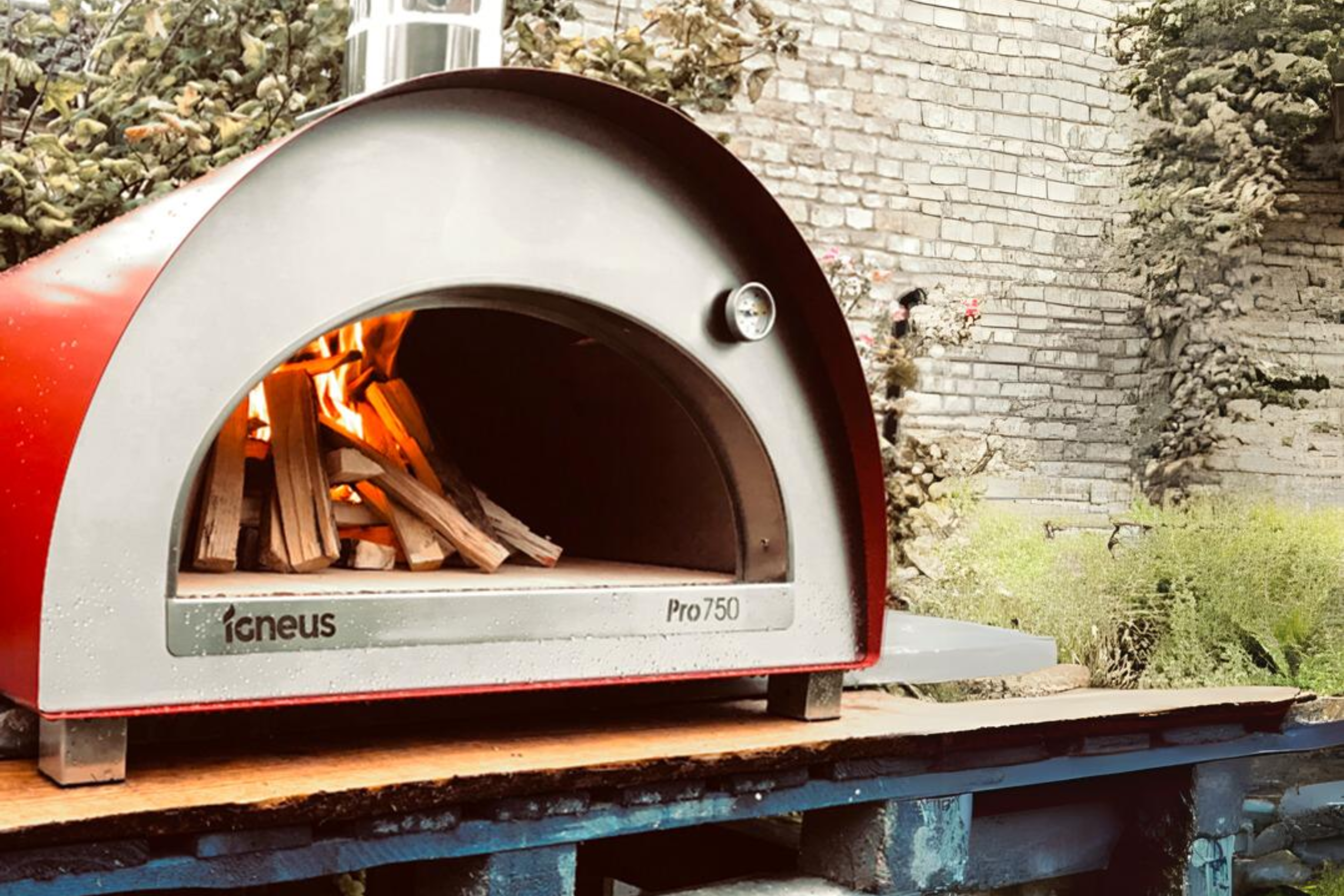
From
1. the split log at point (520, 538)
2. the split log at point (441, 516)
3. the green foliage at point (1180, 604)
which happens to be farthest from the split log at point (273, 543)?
the green foliage at point (1180, 604)

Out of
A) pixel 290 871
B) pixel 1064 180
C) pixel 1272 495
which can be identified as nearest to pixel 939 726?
pixel 290 871

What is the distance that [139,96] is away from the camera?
4.09 m

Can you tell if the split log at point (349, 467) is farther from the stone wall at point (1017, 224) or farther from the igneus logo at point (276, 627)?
the stone wall at point (1017, 224)

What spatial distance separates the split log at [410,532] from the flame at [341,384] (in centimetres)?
17

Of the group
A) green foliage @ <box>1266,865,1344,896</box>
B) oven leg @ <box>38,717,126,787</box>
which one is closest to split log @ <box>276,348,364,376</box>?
oven leg @ <box>38,717,126,787</box>

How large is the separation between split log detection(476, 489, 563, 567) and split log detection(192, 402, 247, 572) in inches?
20.1

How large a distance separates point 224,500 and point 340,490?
16.6 inches

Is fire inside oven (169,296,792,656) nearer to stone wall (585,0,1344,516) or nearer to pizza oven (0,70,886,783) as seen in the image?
pizza oven (0,70,886,783)

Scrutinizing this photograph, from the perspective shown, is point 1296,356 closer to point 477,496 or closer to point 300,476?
point 477,496

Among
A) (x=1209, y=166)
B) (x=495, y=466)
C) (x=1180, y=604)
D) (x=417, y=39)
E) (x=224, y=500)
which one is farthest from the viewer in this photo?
(x=1209, y=166)

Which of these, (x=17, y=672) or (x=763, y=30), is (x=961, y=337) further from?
(x=17, y=672)

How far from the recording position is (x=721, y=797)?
84.4 inches

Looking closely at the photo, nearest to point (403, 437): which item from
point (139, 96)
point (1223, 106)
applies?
point (139, 96)

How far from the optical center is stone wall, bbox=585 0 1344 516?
1073 cm
